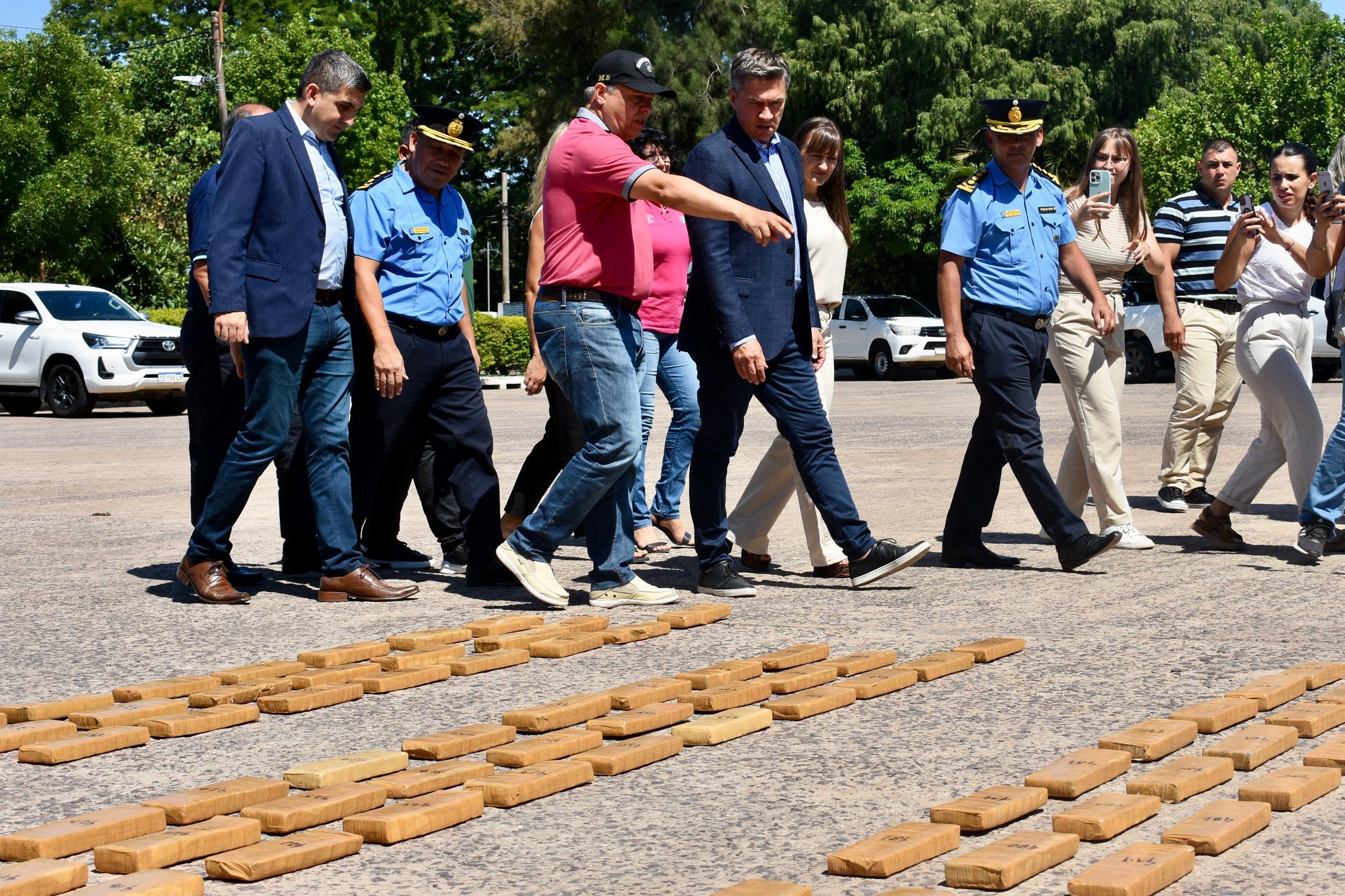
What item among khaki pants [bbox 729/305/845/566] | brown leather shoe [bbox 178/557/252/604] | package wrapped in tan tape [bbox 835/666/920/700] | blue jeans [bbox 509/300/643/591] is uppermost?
blue jeans [bbox 509/300/643/591]

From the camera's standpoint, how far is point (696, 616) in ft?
19.2

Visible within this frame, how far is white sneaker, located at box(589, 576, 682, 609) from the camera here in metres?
6.31

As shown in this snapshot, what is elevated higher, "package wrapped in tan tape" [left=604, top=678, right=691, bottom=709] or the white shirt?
the white shirt

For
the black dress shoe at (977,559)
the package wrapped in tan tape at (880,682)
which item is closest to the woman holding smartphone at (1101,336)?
the black dress shoe at (977,559)

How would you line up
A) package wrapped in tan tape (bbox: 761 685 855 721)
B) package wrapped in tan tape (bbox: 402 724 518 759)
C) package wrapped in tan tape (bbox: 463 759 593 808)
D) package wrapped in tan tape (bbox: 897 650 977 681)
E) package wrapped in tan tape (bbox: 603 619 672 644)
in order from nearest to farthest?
package wrapped in tan tape (bbox: 463 759 593 808), package wrapped in tan tape (bbox: 402 724 518 759), package wrapped in tan tape (bbox: 761 685 855 721), package wrapped in tan tape (bbox: 897 650 977 681), package wrapped in tan tape (bbox: 603 619 672 644)

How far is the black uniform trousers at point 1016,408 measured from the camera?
699 centimetres

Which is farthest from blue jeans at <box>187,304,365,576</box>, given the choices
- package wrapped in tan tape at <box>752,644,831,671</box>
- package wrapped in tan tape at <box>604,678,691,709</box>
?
package wrapped in tan tape at <box>604,678,691,709</box>

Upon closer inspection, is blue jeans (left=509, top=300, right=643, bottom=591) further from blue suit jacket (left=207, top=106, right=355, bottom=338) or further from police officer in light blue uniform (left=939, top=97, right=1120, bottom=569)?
police officer in light blue uniform (left=939, top=97, right=1120, bottom=569)

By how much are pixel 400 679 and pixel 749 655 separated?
1.11m

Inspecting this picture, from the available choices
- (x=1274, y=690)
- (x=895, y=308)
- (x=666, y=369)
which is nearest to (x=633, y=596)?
(x=666, y=369)

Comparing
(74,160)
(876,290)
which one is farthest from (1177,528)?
(876,290)

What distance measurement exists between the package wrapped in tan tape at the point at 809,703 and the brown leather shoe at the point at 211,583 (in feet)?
8.39

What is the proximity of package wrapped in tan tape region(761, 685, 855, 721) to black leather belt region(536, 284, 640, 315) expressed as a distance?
1987 millimetres

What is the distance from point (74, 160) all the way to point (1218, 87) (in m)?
23.5
